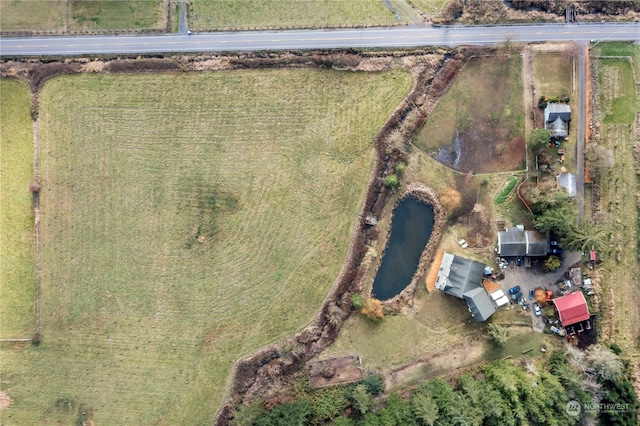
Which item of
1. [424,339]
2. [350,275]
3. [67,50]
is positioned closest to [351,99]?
[350,275]

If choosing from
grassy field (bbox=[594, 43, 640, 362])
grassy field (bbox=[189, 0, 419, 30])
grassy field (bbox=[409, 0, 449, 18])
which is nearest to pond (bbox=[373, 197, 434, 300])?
grassy field (bbox=[594, 43, 640, 362])

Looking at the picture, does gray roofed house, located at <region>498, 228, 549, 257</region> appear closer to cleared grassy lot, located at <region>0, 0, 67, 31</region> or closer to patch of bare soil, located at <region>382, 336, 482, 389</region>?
patch of bare soil, located at <region>382, 336, 482, 389</region>

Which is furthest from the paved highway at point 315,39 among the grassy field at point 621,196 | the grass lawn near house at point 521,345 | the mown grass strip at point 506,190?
the grass lawn near house at point 521,345

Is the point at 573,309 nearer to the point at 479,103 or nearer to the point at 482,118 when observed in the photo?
the point at 482,118

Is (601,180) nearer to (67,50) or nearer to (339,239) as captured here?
(339,239)

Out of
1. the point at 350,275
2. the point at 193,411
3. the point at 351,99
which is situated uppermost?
the point at 351,99

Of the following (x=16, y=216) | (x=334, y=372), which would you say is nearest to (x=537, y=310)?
(x=334, y=372)
